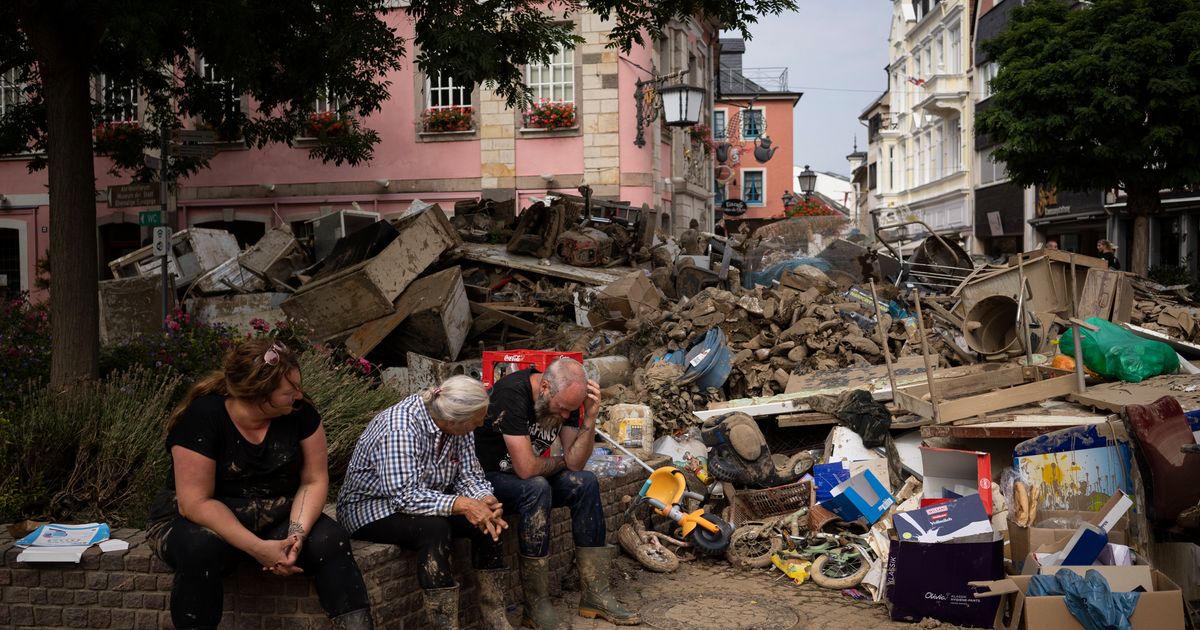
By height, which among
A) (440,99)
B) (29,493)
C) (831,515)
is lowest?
(831,515)

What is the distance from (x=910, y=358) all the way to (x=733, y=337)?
1804 millimetres

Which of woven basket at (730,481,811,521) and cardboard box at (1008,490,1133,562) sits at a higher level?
cardboard box at (1008,490,1133,562)

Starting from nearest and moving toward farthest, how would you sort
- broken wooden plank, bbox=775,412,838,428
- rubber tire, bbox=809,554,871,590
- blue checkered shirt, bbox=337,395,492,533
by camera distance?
blue checkered shirt, bbox=337,395,492,533
rubber tire, bbox=809,554,871,590
broken wooden plank, bbox=775,412,838,428

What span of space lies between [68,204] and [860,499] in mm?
5521

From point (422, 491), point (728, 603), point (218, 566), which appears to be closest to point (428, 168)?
point (728, 603)

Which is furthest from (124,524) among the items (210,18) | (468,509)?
(210,18)

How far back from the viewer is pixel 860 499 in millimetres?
7215

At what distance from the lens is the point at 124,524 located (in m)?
5.38

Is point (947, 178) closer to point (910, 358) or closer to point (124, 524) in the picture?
point (910, 358)

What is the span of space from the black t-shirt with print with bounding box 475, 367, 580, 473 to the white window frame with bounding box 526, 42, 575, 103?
1699cm

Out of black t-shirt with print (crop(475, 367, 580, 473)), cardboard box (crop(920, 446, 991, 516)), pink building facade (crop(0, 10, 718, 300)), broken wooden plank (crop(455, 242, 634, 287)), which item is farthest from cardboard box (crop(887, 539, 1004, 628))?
pink building facade (crop(0, 10, 718, 300))

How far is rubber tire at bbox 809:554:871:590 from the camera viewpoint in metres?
6.43

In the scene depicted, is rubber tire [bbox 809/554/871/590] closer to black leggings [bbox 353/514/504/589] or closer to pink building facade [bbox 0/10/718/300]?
black leggings [bbox 353/514/504/589]

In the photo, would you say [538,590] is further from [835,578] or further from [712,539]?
[835,578]
